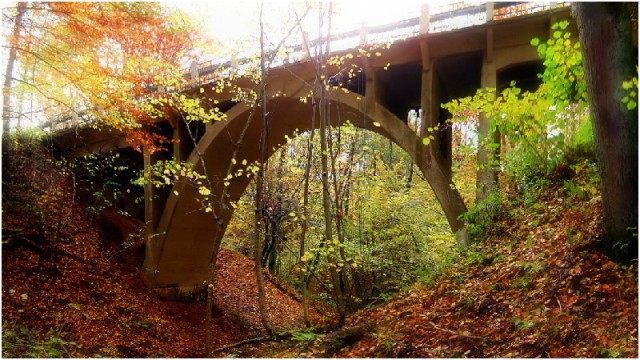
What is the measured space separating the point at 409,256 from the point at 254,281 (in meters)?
6.85

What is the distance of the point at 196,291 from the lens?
14883mm

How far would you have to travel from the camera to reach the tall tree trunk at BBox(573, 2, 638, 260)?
12.9 feet

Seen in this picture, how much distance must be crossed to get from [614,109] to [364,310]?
5.86m

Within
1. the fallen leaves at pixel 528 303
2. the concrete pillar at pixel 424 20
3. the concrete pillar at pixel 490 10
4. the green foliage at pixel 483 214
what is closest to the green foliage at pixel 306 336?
the fallen leaves at pixel 528 303

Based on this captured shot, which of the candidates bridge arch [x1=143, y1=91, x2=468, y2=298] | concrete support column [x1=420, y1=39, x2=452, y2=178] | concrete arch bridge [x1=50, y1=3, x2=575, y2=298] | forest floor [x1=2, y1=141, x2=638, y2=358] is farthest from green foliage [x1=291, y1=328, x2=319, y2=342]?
concrete support column [x1=420, y1=39, x2=452, y2=178]

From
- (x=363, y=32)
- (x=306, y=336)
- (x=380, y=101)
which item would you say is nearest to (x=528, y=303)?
(x=306, y=336)

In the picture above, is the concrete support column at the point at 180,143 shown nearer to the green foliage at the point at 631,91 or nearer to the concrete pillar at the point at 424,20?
the concrete pillar at the point at 424,20

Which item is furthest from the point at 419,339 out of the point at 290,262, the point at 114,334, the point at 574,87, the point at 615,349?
the point at 290,262

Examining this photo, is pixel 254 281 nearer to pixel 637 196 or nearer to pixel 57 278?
pixel 57 278

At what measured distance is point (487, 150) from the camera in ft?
25.3

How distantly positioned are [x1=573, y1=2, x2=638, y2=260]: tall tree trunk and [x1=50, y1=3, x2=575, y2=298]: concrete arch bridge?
11.3ft

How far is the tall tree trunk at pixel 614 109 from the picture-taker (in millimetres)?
3938

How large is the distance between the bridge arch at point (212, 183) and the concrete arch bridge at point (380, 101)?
0.11 feet

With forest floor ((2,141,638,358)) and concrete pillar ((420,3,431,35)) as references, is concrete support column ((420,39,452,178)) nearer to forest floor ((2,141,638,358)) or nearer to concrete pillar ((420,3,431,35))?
concrete pillar ((420,3,431,35))
